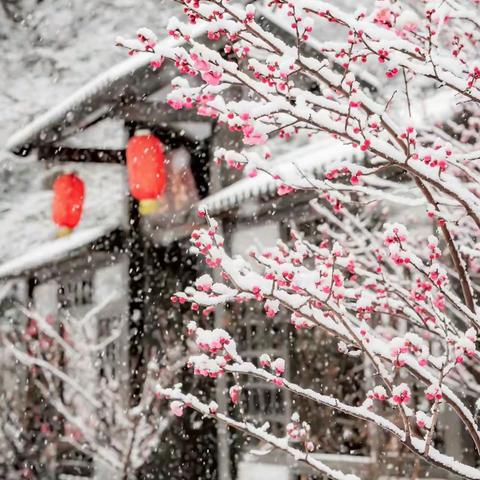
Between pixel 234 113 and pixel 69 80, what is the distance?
14294mm

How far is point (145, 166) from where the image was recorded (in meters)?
7.61

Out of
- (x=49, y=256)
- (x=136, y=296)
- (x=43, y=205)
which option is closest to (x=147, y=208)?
(x=136, y=296)

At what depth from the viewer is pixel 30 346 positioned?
12156mm

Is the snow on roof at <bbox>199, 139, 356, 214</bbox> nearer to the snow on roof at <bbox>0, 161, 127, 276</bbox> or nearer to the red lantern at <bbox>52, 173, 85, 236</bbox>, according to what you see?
the red lantern at <bbox>52, 173, 85, 236</bbox>

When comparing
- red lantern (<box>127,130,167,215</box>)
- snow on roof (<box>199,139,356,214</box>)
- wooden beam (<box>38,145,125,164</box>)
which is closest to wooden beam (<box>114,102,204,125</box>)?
wooden beam (<box>38,145,125,164</box>)

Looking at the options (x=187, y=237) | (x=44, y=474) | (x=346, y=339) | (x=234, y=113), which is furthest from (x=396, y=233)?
(x=44, y=474)

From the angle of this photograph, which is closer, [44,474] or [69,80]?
[44,474]

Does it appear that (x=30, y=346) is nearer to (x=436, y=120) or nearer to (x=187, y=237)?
(x=187, y=237)

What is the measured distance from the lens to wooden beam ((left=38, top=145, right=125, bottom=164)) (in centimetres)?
854

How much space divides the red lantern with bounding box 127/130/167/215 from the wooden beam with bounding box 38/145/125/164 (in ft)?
3.08

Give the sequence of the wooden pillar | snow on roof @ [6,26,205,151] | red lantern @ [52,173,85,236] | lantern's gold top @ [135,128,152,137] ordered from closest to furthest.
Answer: snow on roof @ [6,26,205,151]
lantern's gold top @ [135,128,152,137]
red lantern @ [52,173,85,236]
the wooden pillar

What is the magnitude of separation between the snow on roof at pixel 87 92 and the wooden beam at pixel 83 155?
0.29 meters

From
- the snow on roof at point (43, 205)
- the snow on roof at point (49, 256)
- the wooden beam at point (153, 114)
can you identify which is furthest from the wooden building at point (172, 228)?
the snow on roof at point (43, 205)

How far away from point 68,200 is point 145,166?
4.85 ft
